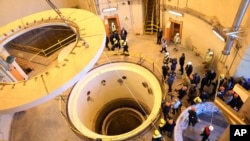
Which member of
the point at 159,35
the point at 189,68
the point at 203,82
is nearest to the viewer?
the point at 203,82

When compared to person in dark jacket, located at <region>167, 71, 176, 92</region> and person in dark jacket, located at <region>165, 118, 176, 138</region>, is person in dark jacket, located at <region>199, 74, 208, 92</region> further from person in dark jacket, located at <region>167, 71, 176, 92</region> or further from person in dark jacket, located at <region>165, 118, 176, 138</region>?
person in dark jacket, located at <region>165, 118, 176, 138</region>

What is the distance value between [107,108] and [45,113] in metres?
5.35

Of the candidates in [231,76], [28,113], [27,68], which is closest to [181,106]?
[231,76]

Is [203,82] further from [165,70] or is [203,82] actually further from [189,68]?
[165,70]

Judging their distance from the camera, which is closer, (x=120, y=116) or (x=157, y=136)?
(x=157, y=136)

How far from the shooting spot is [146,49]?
1565 cm

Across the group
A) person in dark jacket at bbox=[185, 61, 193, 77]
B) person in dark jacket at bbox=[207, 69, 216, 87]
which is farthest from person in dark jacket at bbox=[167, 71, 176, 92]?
person in dark jacket at bbox=[207, 69, 216, 87]

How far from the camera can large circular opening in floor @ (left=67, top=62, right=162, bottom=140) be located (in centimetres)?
1295

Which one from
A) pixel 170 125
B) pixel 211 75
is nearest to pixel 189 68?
pixel 211 75

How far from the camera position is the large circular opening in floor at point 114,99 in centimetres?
1295

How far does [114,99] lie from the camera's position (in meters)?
16.8

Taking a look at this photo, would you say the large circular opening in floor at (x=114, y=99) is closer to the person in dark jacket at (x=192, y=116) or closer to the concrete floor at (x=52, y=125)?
the concrete floor at (x=52, y=125)

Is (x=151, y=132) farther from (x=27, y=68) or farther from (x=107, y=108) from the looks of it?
(x=27, y=68)

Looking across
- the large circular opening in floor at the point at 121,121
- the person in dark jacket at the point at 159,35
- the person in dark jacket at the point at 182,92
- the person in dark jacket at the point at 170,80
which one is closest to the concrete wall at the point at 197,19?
the person in dark jacket at the point at 159,35
